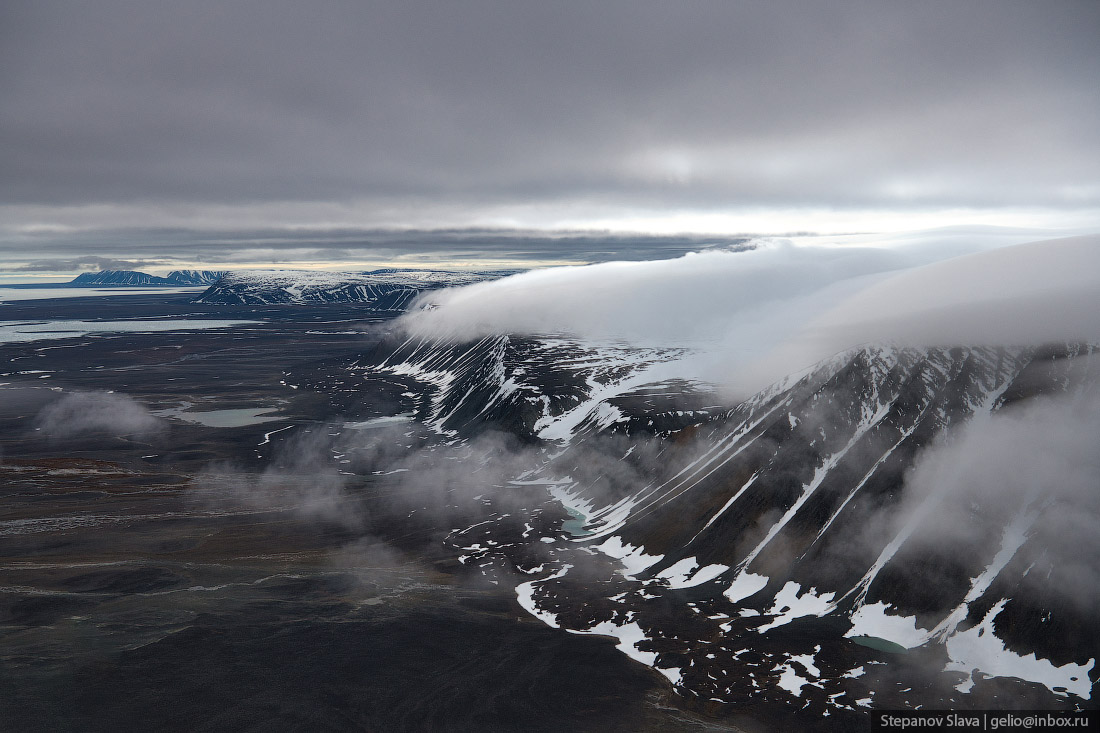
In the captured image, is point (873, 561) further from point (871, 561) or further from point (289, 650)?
point (289, 650)

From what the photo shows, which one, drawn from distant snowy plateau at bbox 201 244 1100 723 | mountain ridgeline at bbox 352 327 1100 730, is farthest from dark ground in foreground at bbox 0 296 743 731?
distant snowy plateau at bbox 201 244 1100 723

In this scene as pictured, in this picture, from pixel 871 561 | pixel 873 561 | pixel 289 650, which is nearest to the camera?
pixel 289 650

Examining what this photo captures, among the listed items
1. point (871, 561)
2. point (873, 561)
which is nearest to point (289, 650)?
point (871, 561)

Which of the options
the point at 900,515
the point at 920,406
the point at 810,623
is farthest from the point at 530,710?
the point at 920,406

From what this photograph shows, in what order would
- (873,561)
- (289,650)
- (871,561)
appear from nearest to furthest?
(289,650)
(873,561)
(871,561)

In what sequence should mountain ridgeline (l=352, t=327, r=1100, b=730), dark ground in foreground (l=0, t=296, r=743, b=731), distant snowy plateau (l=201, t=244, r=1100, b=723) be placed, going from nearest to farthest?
dark ground in foreground (l=0, t=296, r=743, b=731)
mountain ridgeline (l=352, t=327, r=1100, b=730)
distant snowy plateau (l=201, t=244, r=1100, b=723)

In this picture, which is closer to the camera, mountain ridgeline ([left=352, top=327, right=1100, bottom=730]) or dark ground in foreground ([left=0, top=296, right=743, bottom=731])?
dark ground in foreground ([left=0, top=296, right=743, bottom=731])

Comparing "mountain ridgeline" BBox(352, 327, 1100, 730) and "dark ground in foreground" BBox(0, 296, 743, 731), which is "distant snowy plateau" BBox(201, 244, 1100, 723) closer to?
"mountain ridgeline" BBox(352, 327, 1100, 730)

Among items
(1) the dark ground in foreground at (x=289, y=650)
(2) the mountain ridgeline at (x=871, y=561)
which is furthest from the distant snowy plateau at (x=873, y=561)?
(1) the dark ground in foreground at (x=289, y=650)

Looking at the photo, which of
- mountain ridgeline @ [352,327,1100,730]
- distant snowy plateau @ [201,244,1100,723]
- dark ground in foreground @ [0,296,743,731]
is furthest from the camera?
distant snowy plateau @ [201,244,1100,723]

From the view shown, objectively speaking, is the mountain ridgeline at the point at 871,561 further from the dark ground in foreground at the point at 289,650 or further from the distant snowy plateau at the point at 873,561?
the dark ground in foreground at the point at 289,650
